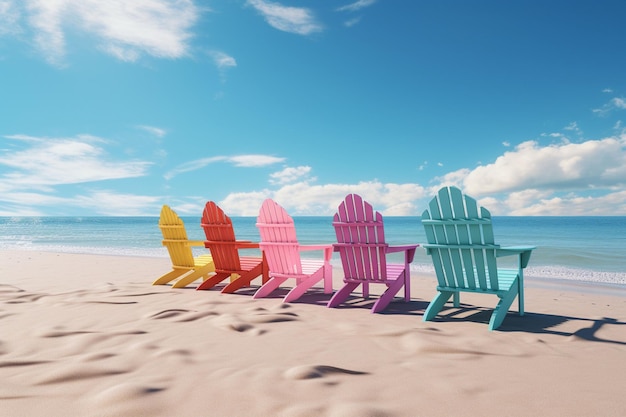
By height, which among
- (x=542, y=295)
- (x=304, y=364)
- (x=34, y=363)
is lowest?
(x=542, y=295)

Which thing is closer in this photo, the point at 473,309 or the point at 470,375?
the point at 470,375

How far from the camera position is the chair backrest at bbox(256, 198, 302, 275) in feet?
19.2

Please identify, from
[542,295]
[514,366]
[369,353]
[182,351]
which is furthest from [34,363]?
[542,295]

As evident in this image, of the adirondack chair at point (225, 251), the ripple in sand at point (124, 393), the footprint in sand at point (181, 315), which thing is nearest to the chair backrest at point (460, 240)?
the footprint in sand at point (181, 315)

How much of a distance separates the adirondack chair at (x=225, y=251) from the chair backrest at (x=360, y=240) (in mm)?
1569

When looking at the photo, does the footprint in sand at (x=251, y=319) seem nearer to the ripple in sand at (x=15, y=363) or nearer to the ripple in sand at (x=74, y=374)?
the ripple in sand at (x=74, y=374)

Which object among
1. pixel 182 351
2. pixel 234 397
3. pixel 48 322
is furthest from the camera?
pixel 48 322

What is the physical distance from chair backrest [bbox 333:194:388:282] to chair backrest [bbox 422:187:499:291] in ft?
2.24

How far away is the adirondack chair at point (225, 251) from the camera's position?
6391mm

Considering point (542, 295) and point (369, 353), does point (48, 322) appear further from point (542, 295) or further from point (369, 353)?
point (542, 295)

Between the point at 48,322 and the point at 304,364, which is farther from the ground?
the point at 48,322

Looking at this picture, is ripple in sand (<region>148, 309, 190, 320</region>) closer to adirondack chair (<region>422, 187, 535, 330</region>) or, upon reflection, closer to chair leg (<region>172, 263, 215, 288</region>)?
chair leg (<region>172, 263, 215, 288</region>)

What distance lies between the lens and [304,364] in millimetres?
2975

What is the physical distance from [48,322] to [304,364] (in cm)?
286
